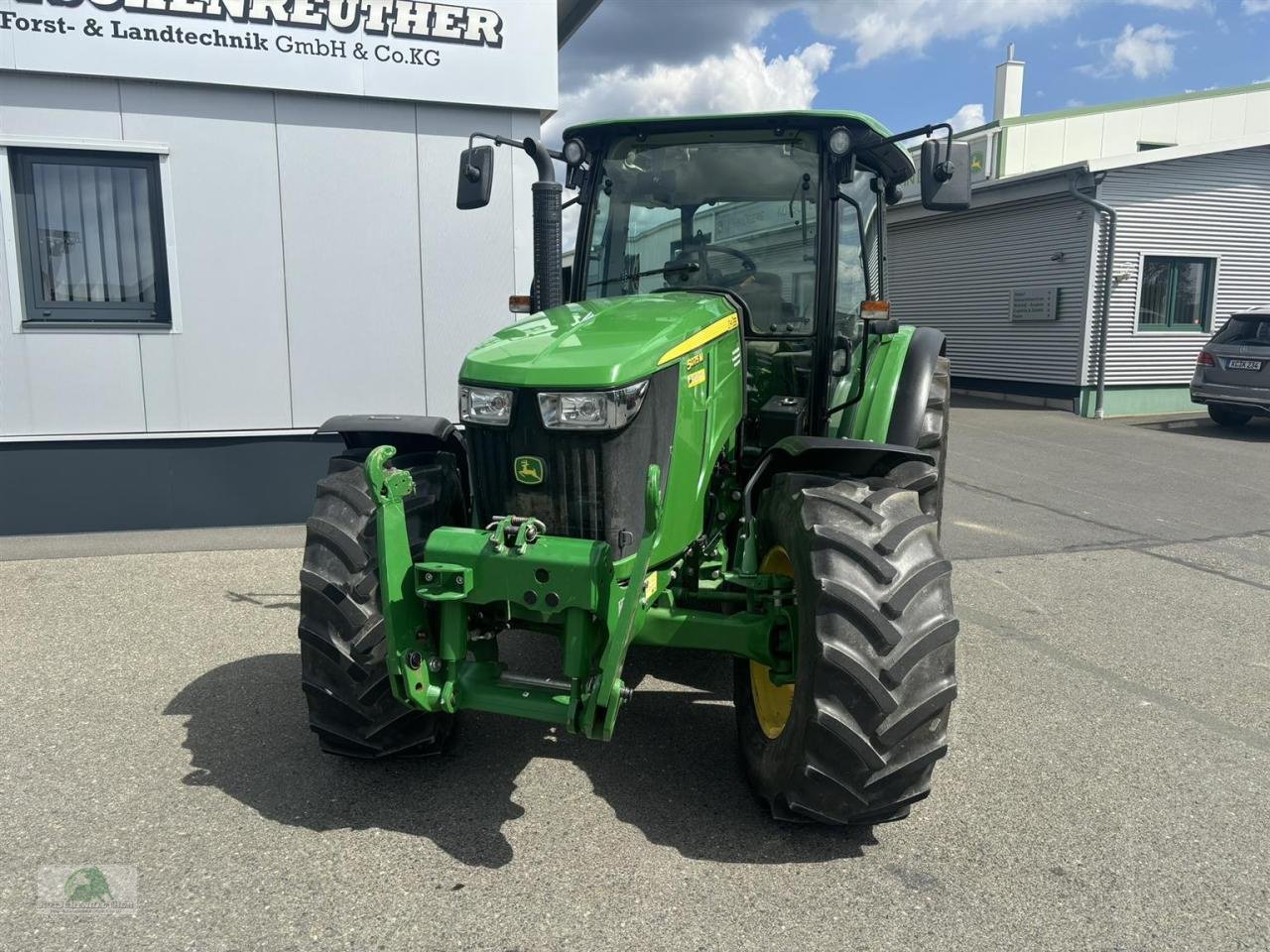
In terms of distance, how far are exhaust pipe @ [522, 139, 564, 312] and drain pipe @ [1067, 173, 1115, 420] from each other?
11949 millimetres

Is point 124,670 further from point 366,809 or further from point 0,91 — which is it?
point 0,91

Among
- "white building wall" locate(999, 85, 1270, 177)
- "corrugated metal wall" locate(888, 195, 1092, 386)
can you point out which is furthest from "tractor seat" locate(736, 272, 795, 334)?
"white building wall" locate(999, 85, 1270, 177)

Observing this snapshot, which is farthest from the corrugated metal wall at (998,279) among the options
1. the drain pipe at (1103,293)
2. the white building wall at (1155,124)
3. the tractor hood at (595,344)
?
the tractor hood at (595,344)

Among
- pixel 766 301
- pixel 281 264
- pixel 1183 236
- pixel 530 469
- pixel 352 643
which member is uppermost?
pixel 1183 236

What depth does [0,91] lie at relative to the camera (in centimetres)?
664

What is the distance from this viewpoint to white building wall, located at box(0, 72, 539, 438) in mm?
6906

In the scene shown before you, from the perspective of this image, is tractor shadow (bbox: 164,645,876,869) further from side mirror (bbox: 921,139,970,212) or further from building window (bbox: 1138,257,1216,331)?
building window (bbox: 1138,257,1216,331)

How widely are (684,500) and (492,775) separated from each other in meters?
1.23

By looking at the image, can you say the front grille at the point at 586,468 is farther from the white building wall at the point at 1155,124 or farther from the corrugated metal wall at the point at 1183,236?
the white building wall at the point at 1155,124

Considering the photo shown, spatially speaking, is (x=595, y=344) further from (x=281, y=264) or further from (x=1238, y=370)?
(x=1238, y=370)

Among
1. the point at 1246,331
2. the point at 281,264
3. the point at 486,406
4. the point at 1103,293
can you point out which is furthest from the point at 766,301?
the point at 1103,293

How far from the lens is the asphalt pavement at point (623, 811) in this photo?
8.75 feet

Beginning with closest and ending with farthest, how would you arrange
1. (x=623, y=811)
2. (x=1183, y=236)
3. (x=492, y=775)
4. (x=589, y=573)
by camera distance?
1. (x=589, y=573)
2. (x=623, y=811)
3. (x=492, y=775)
4. (x=1183, y=236)

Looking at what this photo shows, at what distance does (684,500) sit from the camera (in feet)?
10.8
